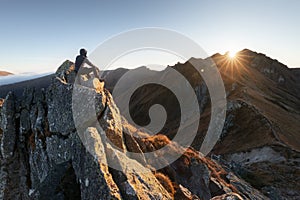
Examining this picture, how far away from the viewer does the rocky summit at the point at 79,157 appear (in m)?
13.4

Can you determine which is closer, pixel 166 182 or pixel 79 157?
pixel 79 157

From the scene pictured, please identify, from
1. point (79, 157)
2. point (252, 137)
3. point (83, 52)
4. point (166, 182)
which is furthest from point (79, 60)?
point (252, 137)

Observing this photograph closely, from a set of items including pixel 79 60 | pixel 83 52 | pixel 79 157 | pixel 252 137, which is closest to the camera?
pixel 79 157

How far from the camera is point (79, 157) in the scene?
14016mm

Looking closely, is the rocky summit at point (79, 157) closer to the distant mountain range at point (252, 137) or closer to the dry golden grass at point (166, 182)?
the dry golden grass at point (166, 182)

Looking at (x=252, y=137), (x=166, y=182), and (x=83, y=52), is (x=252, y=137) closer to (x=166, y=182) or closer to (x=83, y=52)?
(x=166, y=182)

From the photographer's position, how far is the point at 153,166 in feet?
58.0

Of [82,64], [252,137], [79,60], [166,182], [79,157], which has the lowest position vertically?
[252,137]

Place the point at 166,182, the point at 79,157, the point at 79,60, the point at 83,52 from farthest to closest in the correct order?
the point at 79,60 → the point at 83,52 → the point at 166,182 → the point at 79,157

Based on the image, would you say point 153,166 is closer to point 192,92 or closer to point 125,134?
point 125,134

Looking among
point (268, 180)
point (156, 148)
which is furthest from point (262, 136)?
point (156, 148)

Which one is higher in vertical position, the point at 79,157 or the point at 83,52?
the point at 83,52

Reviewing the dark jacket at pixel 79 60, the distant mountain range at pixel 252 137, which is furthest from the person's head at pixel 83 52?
the distant mountain range at pixel 252 137

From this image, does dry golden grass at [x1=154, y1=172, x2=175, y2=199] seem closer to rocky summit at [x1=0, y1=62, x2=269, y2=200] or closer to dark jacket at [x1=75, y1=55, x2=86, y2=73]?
rocky summit at [x1=0, y1=62, x2=269, y2=200]
